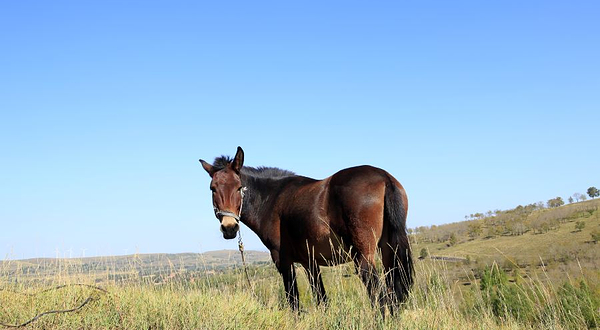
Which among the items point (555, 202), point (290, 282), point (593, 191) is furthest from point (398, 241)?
point (593, 191)

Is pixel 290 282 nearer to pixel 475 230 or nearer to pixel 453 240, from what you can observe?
pixel 453 240

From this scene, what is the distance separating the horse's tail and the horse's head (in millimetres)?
2621

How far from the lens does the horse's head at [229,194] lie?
770cm

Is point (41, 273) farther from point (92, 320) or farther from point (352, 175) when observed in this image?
point (352, 175)

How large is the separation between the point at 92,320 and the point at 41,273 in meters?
4.32

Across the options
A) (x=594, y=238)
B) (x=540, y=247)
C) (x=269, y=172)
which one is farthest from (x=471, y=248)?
(x=269, y=172)

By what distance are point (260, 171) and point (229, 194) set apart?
0.98 metres

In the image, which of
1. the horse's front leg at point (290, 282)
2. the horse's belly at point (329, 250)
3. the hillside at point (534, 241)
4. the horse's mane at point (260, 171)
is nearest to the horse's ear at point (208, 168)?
the horse's mane at point (260, 171)

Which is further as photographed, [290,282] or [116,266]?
[116,266]

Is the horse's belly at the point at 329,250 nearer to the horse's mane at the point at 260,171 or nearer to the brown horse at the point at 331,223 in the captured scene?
the brown horse at the point at 331,223

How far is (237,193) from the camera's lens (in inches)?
316

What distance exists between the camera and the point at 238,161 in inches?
319

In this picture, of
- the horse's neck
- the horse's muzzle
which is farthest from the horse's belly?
the horse's muzzle

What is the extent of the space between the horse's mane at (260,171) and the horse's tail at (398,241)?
254cm
